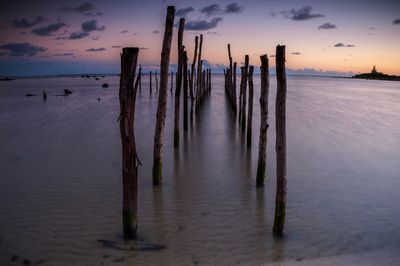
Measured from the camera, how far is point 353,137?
1286cm

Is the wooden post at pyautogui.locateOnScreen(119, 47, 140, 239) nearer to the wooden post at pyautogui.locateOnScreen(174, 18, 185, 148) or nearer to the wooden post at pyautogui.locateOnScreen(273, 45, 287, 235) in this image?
the wooden post at pyautogui.locateOnScreen(273, 45, 287, 235)

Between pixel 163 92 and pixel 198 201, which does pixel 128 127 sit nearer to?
pixel 198 201

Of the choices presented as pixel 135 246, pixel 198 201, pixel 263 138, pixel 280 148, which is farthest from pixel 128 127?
pixel 263 138

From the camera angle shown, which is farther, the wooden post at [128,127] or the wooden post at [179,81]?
the wooden post at [179,81]

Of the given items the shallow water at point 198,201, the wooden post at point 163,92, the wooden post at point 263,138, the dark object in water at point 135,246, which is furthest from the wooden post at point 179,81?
the dark object in water at point 135,246

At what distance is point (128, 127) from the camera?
425 centimetres

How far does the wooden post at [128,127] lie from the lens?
4184 millimetres

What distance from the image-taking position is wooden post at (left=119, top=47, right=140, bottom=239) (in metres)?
4.18

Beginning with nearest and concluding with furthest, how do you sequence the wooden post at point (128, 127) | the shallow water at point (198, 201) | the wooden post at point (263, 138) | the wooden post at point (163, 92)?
the wooden post at point (128, 127), the shallow water at point (198, 201), the wooden post at point (163, 92), the wooden post at point (263, 138)

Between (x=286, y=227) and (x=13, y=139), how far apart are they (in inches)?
394

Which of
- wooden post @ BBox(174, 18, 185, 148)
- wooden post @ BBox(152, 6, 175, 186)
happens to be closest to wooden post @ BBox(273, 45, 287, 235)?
wooden post @ BBox(152, 6, 175, 186)

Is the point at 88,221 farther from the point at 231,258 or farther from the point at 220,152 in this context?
the point at 220,152

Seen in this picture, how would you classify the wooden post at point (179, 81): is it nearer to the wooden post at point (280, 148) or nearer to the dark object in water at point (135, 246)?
the wooden post at point (280, 148)

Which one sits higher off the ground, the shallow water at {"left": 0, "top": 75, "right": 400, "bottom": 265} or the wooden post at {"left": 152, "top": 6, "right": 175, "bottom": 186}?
the wooden post at {"left": 152, "top": 6, "right": 175, "bottom": 186}
